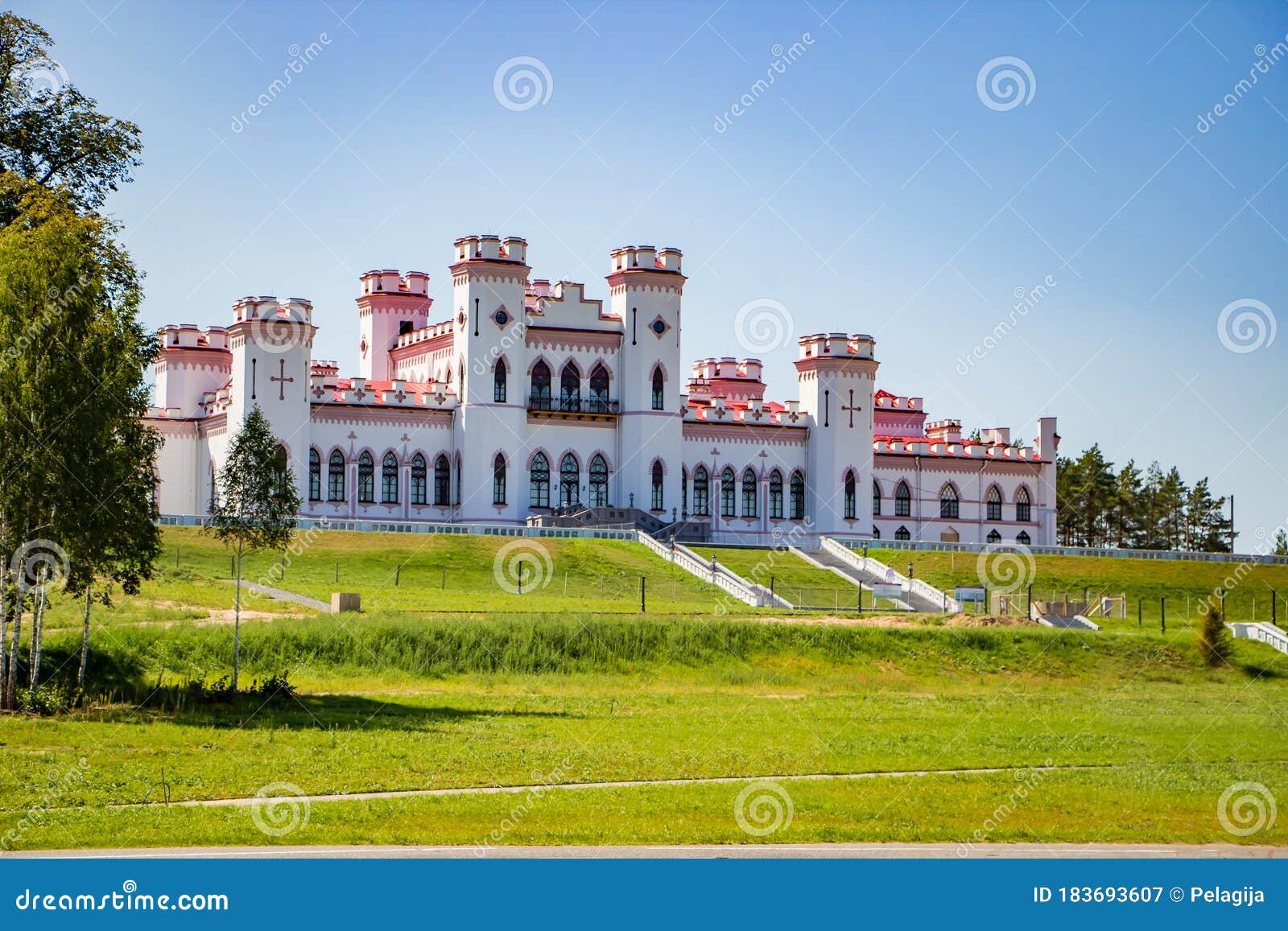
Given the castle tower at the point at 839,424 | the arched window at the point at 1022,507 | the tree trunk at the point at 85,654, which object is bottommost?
the tree trunk at the point at 85,654

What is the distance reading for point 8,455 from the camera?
27219 mm

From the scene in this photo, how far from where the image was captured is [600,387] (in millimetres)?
72125

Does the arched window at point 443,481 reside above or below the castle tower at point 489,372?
below

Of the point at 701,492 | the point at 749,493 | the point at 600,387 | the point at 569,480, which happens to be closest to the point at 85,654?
the point at 569,480

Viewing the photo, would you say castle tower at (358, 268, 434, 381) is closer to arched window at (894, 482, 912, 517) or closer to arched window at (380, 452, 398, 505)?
arched window at (380, 452, 398, 505)

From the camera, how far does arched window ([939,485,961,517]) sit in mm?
80900

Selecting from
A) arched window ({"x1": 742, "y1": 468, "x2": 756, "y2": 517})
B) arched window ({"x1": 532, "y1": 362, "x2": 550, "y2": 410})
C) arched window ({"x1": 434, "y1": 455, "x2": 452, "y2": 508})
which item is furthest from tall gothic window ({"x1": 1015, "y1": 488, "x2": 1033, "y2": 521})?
arched window ({"x1": 434, "y1": 455, "x2": 452, "y2": 508})

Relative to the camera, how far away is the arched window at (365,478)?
222ft

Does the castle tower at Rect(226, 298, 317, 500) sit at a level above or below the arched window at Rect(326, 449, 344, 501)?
above

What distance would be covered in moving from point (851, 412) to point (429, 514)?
21.6 metres

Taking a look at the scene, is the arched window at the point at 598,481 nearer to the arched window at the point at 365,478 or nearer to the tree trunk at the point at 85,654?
the arched window at the point at 365,478

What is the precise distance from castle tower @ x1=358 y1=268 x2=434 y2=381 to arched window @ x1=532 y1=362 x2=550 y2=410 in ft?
31.1

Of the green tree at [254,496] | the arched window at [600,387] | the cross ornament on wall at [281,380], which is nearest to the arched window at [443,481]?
the arched window at [600,387]

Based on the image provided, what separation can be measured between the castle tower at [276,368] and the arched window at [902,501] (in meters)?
30.4
